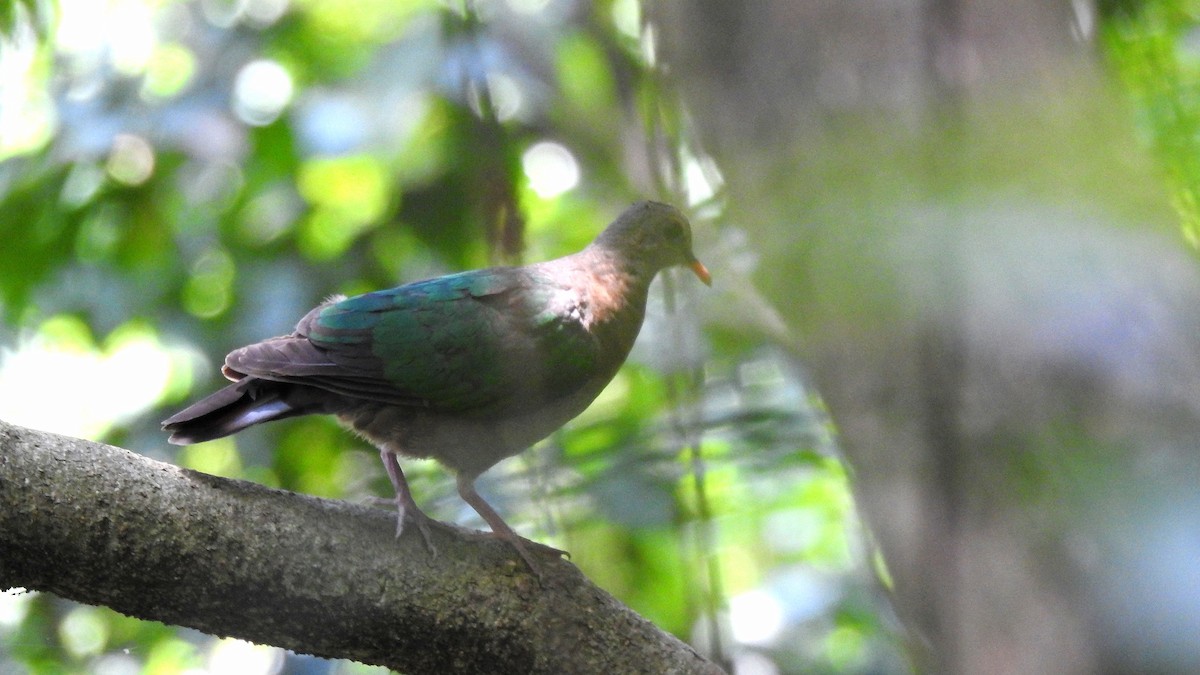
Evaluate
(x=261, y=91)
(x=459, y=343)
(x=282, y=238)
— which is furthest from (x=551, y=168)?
(x=261, y=91)

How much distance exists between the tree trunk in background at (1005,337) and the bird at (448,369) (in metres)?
1.22

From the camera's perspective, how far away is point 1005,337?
3.71 ft

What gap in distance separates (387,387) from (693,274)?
0.90 meters

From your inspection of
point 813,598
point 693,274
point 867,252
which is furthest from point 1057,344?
point 813,598

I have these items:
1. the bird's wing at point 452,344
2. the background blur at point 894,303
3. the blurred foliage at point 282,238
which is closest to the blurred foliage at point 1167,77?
the background blur at point 894,303

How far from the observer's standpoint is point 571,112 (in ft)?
9.34

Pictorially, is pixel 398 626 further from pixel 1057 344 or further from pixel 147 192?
pixel 147 192

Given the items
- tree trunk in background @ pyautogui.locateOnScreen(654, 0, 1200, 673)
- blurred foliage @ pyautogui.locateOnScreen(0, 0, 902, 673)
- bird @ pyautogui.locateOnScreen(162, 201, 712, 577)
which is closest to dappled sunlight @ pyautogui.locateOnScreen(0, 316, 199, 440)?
blurred foliage @ pyautogui.locateOnScreen(0, 0, 902, 673)

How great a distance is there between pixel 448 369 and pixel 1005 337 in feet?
5.99

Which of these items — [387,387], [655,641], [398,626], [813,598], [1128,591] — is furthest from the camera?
[813,598]

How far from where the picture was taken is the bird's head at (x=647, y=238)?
2531mm

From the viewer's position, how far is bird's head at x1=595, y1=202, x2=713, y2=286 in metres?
2.53

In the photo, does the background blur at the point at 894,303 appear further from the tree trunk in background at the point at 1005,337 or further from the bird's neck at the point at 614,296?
the bird's neck at the point at 614,296

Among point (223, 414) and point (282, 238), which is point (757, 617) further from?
point (282, 238)
